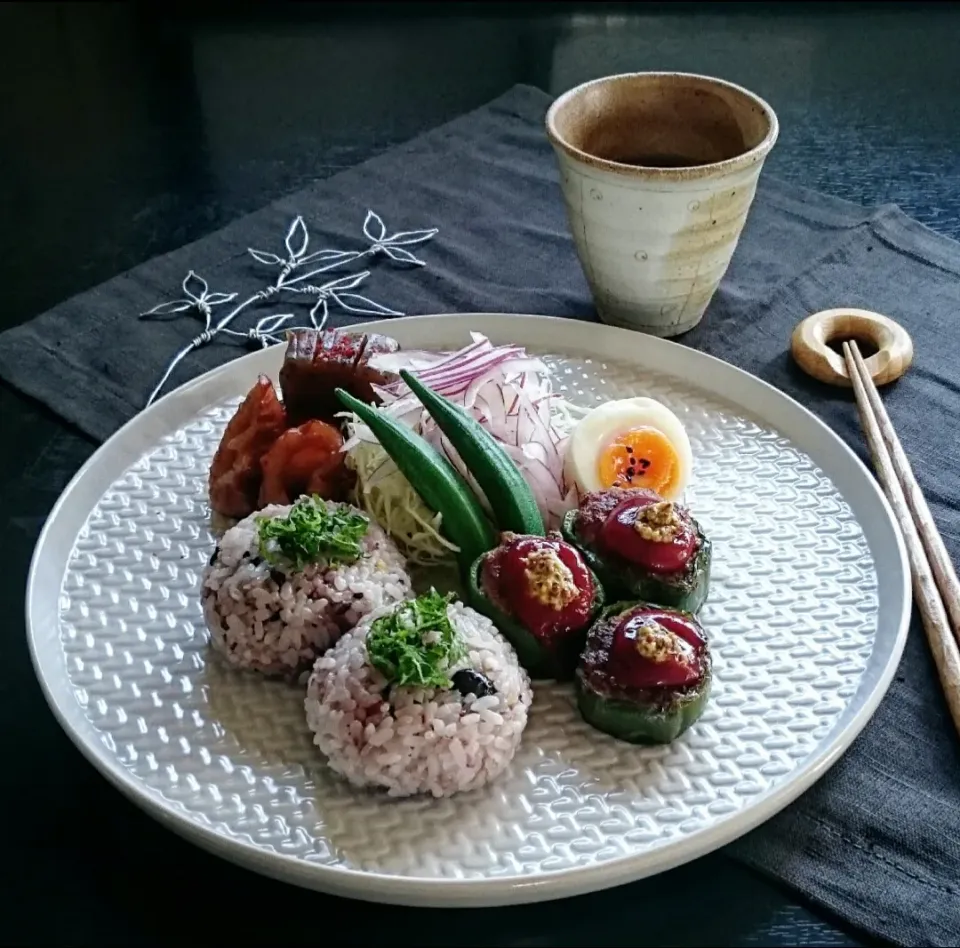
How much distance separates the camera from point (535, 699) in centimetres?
117

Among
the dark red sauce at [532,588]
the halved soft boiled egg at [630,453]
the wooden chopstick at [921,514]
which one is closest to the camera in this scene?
the dark red sauce at [532,588]

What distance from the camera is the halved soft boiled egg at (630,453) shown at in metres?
1.39

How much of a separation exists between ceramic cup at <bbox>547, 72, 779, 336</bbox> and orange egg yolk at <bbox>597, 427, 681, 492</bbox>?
1.30 feet

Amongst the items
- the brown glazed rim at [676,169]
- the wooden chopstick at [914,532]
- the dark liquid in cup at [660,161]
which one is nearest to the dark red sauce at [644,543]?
the wooden chopstick at [914,532]

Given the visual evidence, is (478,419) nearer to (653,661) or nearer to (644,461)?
(644,461)

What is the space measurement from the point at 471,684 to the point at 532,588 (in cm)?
14

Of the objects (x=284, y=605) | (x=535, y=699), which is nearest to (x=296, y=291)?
→ (x=284, y=605)

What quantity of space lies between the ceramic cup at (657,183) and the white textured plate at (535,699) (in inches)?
8.2

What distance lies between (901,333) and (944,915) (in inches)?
37.9

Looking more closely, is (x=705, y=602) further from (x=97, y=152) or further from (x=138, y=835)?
(x=97, y=152)

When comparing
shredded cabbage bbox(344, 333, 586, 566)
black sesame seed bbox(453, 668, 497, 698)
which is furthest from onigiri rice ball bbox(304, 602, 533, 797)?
shredded cabbage bbox(344, 333, 586, 566)

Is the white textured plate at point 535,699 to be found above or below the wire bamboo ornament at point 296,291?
above

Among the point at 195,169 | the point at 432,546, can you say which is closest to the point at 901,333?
the point at 432,546

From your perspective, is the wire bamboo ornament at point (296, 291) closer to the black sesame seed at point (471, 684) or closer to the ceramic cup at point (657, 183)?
the ceramic cup at point (657, 183)
